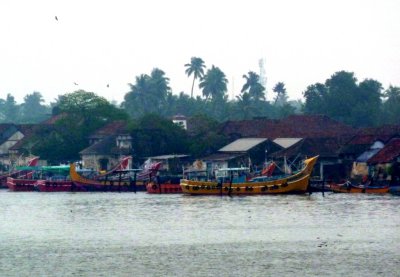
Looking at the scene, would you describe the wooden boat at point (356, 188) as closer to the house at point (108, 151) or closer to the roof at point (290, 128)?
the roof at point (290, 128)

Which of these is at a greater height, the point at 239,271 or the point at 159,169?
the point at 159,169

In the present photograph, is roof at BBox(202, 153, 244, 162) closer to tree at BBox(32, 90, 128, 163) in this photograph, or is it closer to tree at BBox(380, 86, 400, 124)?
tree at BBox(32, 90, 128, 163)

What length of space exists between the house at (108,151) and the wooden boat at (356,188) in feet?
122

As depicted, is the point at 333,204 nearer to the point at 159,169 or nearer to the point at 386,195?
the point at 386,195

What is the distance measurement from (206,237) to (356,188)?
121 feet

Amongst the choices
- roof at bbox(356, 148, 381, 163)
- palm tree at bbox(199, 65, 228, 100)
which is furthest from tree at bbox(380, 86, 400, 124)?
roof at bbox(356, 148, 381, 163)

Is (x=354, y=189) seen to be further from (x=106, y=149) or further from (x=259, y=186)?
(x=106, y=149)

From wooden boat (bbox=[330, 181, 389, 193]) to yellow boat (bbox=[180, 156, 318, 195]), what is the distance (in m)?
3.27

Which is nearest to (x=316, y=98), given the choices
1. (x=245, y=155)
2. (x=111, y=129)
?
(x=111, y=129)

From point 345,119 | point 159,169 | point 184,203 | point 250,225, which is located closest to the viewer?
point 250,225

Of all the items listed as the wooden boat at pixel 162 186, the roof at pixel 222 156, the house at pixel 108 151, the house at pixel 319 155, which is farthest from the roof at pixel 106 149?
the wooden boat at pixel 162 186

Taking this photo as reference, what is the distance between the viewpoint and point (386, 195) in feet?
293

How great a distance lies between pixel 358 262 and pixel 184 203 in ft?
130

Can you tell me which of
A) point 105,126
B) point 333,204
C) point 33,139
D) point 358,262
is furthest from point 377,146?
point 358,262
